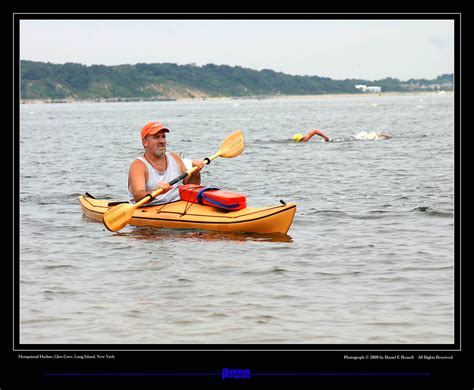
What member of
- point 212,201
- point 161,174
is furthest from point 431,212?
point 161,174

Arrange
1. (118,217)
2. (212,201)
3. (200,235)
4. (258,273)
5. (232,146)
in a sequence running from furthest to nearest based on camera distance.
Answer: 1. (232,146)
2. (212,201)
3. (200,235)
4. (118,217)
5. (258,273)

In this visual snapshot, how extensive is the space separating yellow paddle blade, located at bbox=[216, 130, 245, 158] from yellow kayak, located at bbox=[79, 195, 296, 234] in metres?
1.11

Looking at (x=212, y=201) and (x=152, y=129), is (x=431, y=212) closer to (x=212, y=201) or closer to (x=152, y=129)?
(x=212, y=201)

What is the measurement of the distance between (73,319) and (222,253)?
2755mm

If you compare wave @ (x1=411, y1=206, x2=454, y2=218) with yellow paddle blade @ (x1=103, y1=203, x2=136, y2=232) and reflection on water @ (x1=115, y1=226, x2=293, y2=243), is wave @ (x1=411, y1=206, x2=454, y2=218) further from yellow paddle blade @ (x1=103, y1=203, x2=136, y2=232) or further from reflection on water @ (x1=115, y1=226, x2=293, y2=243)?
yellow paddle blade @ (x1=103, y1=203, x2=136, y2=232)

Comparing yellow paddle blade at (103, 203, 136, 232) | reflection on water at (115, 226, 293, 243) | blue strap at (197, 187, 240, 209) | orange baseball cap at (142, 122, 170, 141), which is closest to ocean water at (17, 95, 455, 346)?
reflection on water at (115, 226, 293, 243)

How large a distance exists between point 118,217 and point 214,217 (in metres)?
1.02

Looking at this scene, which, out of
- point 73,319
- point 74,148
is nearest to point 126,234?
point 73,319

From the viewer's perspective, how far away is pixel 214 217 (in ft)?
30.1

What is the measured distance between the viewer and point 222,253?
325 inches

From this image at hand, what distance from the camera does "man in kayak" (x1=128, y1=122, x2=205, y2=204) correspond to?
919 centimetres

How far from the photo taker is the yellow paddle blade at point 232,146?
10406mm

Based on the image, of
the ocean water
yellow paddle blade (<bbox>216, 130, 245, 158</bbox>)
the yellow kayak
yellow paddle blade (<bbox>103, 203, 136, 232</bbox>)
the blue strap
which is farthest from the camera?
yellow paddle blade (<bbox>216, 130, 245, 158</bbox>)
